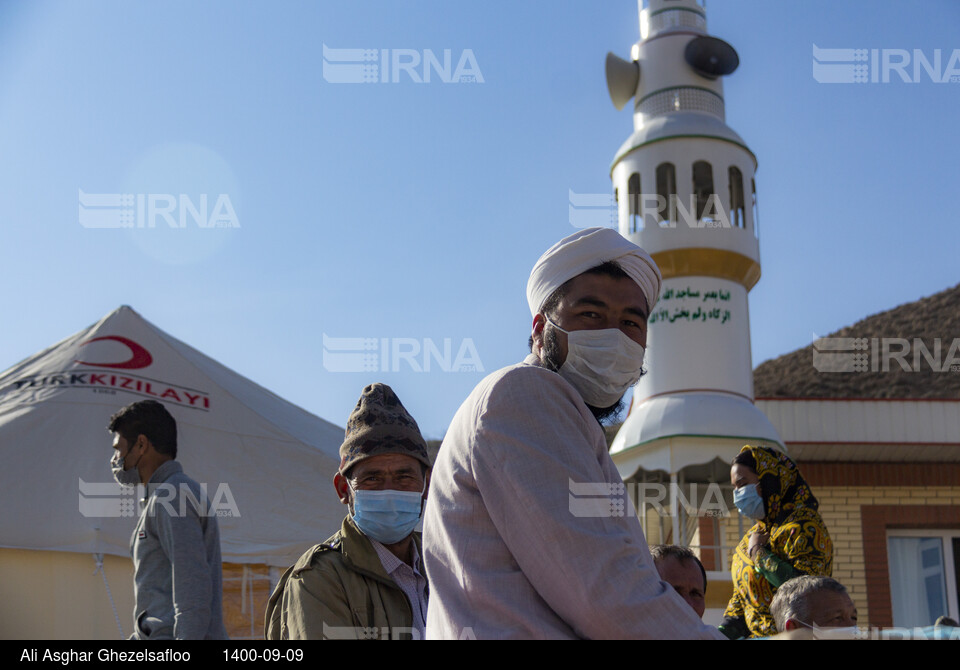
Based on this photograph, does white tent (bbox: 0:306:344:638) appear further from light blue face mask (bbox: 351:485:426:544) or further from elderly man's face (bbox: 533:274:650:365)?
elderly man's face (bbox: 533:274:650:365)

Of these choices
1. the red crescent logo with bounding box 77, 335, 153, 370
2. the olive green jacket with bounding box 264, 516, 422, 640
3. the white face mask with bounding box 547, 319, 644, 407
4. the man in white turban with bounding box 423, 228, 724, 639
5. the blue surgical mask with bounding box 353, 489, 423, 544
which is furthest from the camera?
the red crescent logo with bounding box 77, 335, 153, 370

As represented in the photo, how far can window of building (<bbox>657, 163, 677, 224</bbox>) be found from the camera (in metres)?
16.1

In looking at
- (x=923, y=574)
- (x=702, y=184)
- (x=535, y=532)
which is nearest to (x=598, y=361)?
(x=535, y=532)

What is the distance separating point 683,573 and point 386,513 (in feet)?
4.14

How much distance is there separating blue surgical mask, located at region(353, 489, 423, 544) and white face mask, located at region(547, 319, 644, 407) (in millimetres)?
1337

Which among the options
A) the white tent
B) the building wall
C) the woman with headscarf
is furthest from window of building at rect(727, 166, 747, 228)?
the woman with headscarf

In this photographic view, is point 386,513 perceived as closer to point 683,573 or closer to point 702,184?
point 683,573

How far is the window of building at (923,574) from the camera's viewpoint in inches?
540

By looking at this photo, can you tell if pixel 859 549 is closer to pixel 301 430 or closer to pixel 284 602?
pixel 301 430

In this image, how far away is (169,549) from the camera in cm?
364

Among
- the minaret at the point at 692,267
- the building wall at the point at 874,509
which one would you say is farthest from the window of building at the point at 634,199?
the building wall at the point at 874,509
